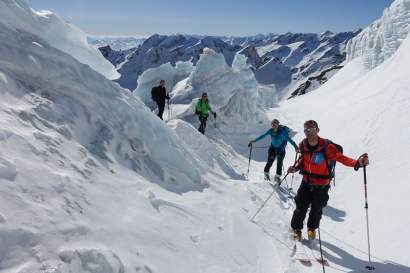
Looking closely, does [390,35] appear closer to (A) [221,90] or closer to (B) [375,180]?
(A) [221,90]

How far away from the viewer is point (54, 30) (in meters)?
9.60

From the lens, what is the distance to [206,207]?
24.3 ft

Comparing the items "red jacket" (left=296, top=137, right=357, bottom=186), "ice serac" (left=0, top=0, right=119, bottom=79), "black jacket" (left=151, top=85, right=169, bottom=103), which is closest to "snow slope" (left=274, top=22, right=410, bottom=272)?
"red jacket" (left=296, top=137, right=357, bottom=186)

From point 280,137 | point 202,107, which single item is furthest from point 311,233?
point 202,107

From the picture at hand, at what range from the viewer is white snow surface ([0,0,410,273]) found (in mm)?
4152

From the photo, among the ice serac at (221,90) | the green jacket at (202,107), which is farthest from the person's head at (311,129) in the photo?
the ice serac at (221,90)

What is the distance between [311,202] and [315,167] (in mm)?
724

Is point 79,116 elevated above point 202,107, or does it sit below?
below

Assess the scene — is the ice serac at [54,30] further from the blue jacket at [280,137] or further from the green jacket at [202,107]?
the green jacket at [202,107]

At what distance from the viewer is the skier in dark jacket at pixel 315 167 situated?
677cm

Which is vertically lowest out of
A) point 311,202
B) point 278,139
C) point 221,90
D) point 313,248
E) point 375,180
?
point 313,248

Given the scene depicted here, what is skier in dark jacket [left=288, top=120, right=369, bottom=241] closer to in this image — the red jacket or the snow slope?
the red jacket

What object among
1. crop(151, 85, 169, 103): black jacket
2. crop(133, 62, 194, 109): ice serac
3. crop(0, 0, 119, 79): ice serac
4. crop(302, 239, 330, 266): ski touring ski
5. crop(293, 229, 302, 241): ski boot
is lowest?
crop(302, 239, 330, 266): ski touring ski

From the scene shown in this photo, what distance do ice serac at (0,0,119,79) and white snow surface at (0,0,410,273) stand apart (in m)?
0.24
